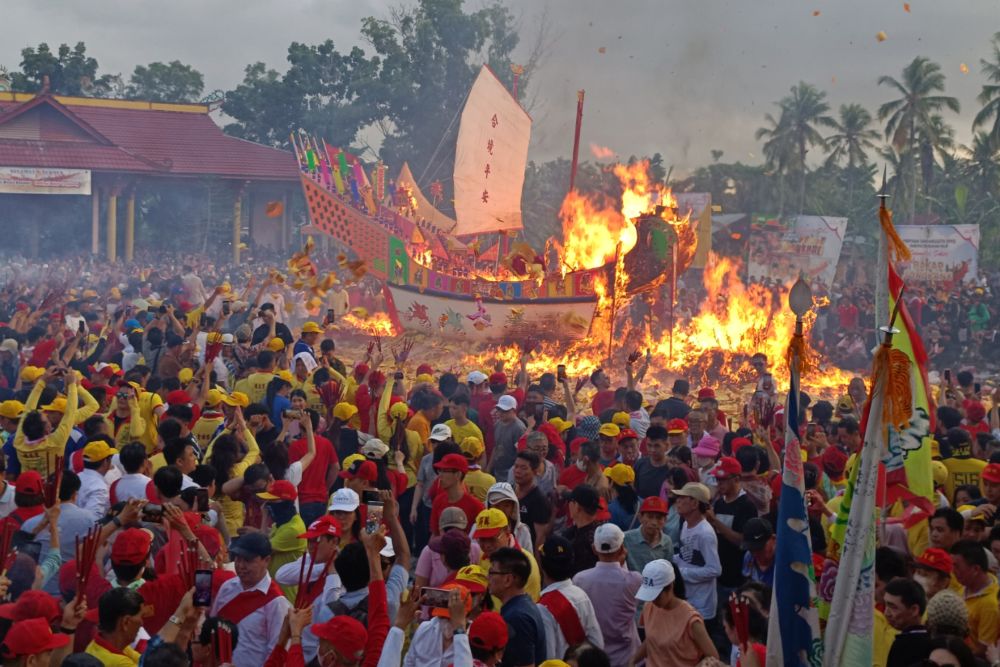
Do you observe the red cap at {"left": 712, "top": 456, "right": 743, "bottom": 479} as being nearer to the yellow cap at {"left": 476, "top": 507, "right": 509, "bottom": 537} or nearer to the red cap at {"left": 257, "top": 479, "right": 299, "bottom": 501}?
the yellow cap at {"left": 476, "top": 507, "right": 509, "bottom": 537}

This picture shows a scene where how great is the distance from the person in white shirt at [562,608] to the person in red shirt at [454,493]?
1.41m

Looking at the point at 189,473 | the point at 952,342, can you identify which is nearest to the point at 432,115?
the point at 952,342

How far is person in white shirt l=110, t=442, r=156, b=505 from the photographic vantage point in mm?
6629

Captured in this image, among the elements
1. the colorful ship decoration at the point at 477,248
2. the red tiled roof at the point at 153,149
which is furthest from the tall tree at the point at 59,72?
the colorful ship decoration at the point at 477,248

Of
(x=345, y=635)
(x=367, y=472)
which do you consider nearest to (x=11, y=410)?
(x=367, y=472)

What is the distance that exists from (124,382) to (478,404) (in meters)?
3.09

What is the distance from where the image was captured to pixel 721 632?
6543 mm

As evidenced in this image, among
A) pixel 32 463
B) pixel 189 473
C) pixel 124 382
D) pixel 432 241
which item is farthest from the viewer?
pixel 432 241

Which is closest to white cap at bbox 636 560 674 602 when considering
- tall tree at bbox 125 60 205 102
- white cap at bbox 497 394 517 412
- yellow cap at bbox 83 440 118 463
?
yellow cap at bbox 83 440 118 463

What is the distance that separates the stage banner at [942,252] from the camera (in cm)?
2828

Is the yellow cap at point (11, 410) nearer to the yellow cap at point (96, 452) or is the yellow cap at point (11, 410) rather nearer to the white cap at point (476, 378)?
the yellow cap at point (96, 452)

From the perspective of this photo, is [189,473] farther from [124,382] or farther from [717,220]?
[717,220]

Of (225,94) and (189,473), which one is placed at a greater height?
(225,94)

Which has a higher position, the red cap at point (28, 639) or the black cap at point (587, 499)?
the black cap at point (587, 499)
